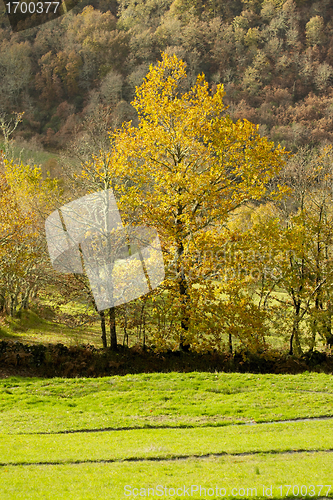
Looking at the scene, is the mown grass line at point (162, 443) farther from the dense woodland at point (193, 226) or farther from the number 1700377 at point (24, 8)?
the number 1700377 at point (24, 8)

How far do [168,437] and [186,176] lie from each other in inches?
390

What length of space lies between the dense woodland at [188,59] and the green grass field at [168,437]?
76032 millimetres

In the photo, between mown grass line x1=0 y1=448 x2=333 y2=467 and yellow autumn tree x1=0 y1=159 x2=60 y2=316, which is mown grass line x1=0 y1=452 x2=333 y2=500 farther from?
yellow autumn tree x1=0 y1=159 x2=60 y2=316

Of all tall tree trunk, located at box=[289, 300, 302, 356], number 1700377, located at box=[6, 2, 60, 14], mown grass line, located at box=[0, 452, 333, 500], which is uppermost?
number 1700377, located at box=[6, 2, 60, 14]

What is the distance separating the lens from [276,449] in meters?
8.05

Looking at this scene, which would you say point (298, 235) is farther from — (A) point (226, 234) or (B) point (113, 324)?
(B) point (113, 324)

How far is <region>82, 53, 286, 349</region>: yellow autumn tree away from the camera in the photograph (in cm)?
1628

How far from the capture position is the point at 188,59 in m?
110

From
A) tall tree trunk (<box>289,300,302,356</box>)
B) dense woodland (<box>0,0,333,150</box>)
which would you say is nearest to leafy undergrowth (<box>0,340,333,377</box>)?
tall tree trunk (<box>289,300,302,356</box>)

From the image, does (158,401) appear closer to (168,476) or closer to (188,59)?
(168,476)

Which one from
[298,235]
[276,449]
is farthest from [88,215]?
[276,449]

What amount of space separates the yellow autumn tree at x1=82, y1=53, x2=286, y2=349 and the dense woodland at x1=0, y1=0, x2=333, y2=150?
6883 centimetres

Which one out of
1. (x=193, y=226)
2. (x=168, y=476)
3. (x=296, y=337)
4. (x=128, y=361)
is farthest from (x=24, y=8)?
(x=168, y=476)

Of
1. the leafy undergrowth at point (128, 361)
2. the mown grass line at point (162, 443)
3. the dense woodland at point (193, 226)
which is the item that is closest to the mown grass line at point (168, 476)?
the mown grass line at point (162, 443)
